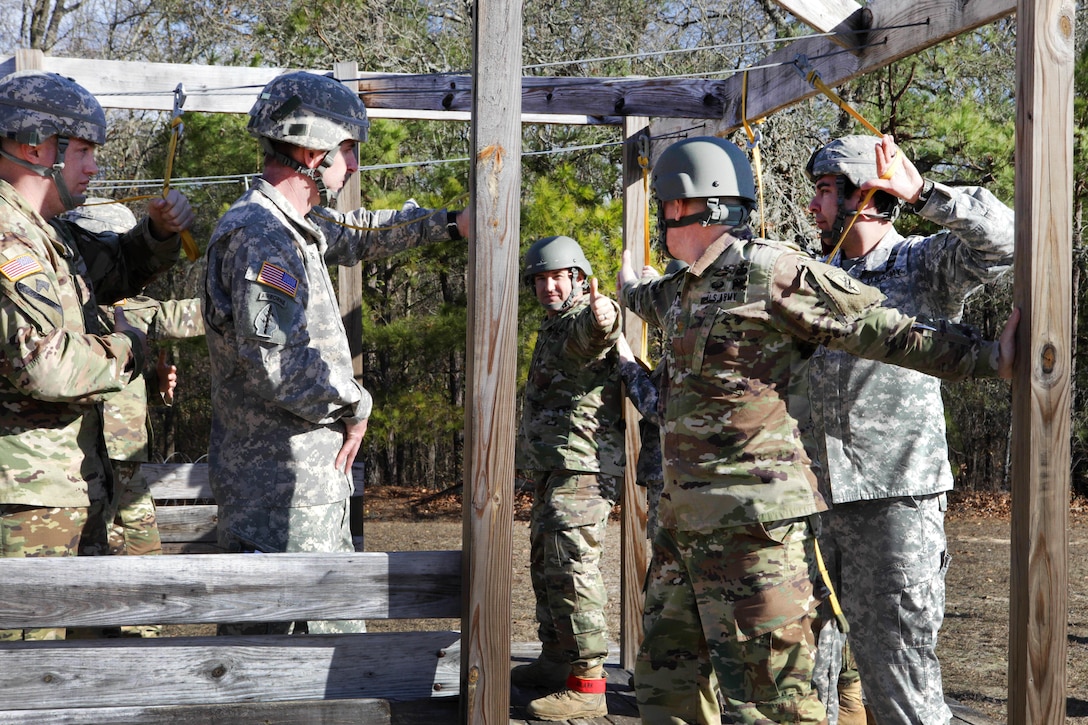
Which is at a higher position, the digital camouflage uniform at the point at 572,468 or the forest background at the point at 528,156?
the forest background at the point at 528,156

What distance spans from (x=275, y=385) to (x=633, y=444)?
259 cm

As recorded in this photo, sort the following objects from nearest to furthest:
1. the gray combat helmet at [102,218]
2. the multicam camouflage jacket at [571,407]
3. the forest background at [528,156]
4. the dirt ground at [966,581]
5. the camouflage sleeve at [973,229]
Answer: the camouflage sleeve at [973,229] → the multicam camouflage jacket at [571,407] → the gray combat helmet at [102,218] → the dirt ground at [966,581] → the forest background at [528,156]

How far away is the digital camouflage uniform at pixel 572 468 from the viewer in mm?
4738

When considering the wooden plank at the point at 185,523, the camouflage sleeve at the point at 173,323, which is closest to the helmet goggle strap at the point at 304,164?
the camouflage sleeve at the point at 173,323

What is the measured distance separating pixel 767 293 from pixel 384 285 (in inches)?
416

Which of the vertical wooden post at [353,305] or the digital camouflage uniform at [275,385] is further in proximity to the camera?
the vertical wooden post at [353,305]

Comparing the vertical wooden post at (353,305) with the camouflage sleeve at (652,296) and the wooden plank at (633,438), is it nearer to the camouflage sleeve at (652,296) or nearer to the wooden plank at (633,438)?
the wooden plank at (633,438)

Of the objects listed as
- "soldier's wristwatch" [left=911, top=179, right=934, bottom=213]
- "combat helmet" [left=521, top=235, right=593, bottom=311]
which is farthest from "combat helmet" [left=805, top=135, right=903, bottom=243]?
"combat helmet" [left=521, top=235, right=593, bottom=311]

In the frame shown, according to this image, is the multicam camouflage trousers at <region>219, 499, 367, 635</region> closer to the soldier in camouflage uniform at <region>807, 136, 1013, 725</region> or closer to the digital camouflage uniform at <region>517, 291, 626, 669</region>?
the digital camouflage uniform at <region>517, 291, 626, 669</region>

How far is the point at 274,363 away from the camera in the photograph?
10.3ft

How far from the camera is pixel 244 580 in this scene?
9.00ft

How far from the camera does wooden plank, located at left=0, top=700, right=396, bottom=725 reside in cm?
273

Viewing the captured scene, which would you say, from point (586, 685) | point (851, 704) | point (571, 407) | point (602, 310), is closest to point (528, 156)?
point (571, 407)

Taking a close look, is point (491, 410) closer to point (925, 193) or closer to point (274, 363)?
point (274, 363)
